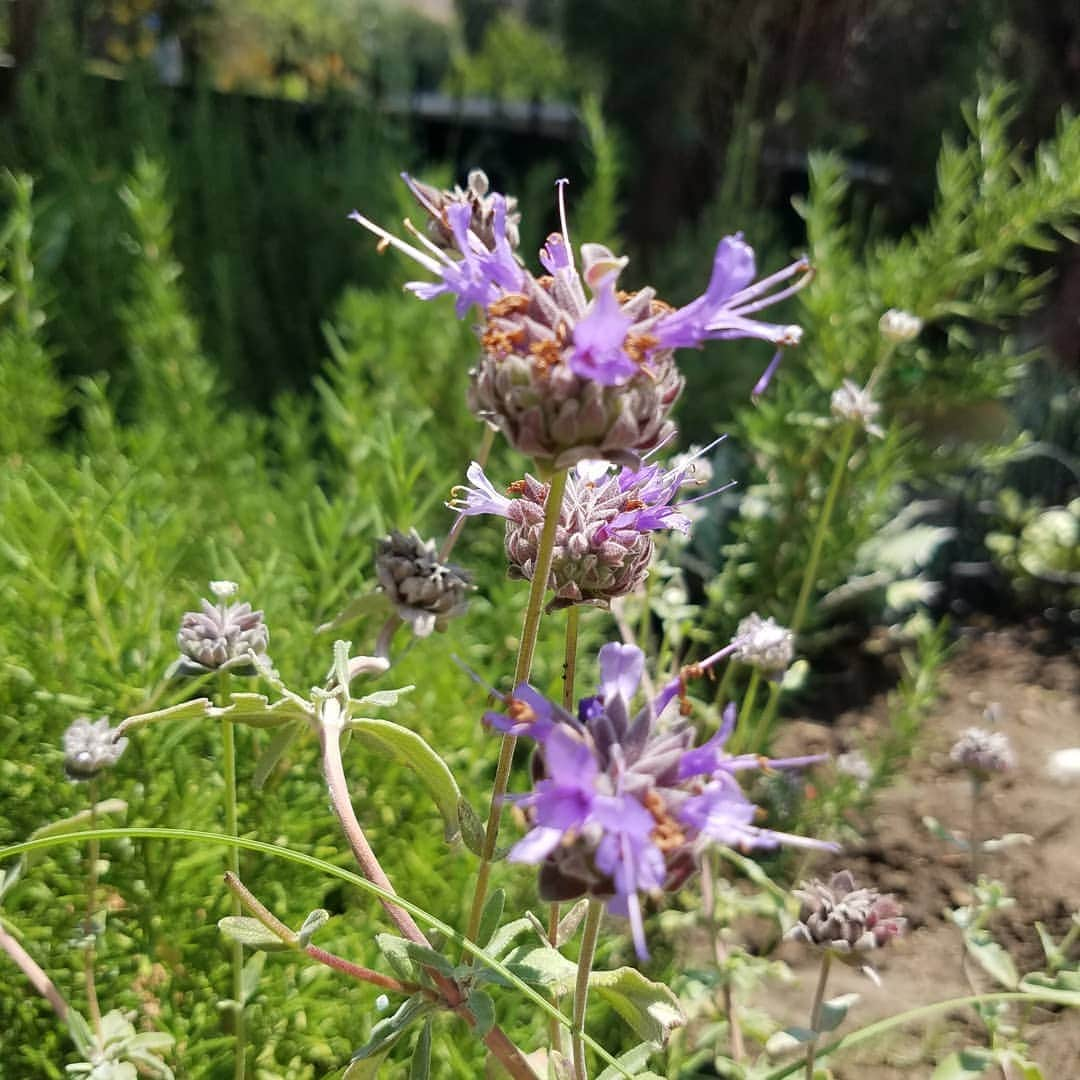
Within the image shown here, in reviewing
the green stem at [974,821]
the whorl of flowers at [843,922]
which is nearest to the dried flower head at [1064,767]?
the green stem at [974,821]

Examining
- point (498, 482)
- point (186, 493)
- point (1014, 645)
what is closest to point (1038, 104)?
point (1014, 645)

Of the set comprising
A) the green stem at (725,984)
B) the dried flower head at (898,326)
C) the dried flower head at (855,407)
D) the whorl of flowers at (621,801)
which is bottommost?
the green stem at (725,984)

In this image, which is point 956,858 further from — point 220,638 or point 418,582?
point 220,638

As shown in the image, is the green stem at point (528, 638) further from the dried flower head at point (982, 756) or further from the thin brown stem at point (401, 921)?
the dried flower head at point (982, 756)

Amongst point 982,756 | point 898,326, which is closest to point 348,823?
point 982,756

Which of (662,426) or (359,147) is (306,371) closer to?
(359,147)

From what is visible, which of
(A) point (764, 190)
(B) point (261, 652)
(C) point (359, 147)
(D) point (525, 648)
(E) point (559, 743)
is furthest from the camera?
(A) point (764, 190)
